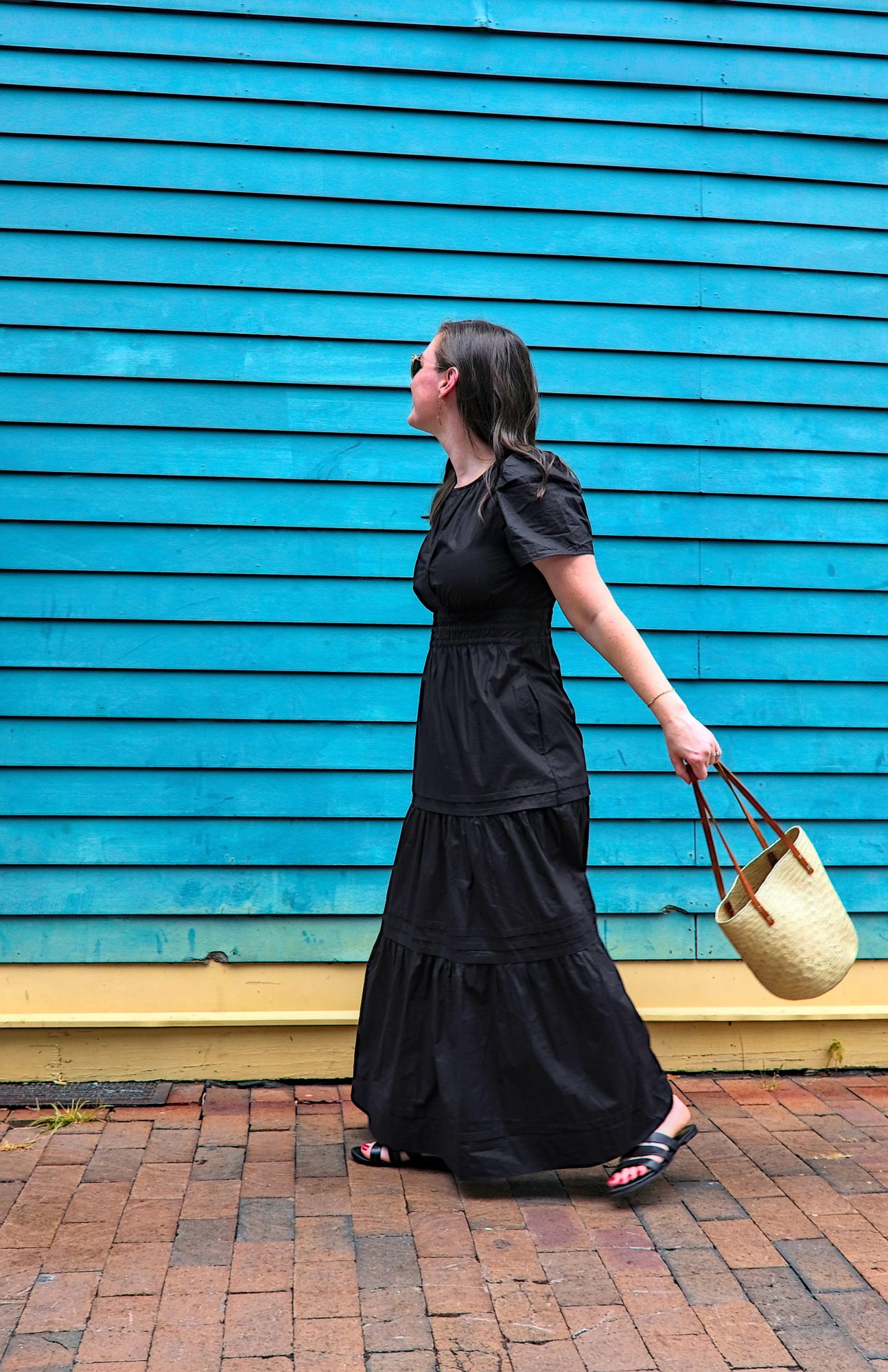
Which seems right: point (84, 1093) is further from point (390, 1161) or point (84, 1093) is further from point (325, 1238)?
point (325, 1238)

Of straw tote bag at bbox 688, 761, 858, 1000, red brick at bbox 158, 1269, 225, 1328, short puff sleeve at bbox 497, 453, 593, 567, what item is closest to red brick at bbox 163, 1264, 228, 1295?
red brick at bbox 158, 1269, 225, 1328

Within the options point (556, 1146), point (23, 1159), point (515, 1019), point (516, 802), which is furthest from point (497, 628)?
point (23, 1159)

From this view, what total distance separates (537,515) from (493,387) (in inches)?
13.4

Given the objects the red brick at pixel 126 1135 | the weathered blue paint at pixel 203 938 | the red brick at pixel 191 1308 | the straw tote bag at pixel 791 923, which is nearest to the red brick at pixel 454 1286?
the red brick at pixel 191 1308

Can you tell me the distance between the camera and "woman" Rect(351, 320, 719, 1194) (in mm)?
2650

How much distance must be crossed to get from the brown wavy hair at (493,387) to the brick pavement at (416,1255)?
1.56 metres

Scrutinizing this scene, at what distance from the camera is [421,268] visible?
345cm

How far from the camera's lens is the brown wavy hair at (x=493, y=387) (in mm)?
2715

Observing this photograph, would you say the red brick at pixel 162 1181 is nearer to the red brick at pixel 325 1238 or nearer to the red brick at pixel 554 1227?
the red brick at pixel 325 1238

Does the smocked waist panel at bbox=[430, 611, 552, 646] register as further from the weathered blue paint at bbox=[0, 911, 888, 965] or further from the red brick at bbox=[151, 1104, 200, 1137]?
Result: the red brick at bbox=[151, 1104, 200, 1137]

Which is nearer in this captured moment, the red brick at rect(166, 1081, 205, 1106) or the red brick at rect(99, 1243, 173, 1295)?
the red brick at rect(99, 1243, 173, 1295)

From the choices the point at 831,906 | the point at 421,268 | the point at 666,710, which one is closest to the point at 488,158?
the point at 421,268

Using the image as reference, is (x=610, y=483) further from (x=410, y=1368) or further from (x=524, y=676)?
(x=410, y=1368)

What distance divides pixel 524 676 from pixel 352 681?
85 centimetres
